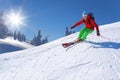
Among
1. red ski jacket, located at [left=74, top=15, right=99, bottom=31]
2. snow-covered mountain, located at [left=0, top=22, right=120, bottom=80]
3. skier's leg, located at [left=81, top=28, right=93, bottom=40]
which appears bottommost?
snow-covered mountain, located at [left=0, top=22, right=120, bottom=80]

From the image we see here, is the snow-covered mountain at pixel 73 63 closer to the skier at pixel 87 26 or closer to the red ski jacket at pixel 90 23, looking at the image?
the skier at pixel 87 26

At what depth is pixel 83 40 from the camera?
12406 mm

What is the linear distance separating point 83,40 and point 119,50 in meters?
2.92

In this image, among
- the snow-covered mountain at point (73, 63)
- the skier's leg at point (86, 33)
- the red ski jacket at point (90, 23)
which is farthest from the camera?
the skier's leg at point (86, 33)

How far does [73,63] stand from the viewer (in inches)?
368

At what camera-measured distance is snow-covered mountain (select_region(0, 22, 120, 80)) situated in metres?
8.00

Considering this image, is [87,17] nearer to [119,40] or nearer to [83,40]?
[83,40]

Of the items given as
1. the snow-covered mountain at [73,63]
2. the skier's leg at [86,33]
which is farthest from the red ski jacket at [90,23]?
the snow-covered mountain at [73,63]

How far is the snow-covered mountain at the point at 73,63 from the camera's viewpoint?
26.2 feet

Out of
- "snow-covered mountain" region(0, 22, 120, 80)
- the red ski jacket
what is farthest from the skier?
"snow-covered mountain" region(0, 22, 120, 80)

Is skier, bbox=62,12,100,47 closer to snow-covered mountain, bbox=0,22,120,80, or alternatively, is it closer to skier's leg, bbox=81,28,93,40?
skier's leg, bbox=81,28,93,40

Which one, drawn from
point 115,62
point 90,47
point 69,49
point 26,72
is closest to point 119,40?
point 90,47

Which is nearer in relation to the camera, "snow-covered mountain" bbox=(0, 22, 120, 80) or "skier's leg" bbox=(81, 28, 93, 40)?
"snow-covered mountain" bbox=(0, 22, 120, 80)

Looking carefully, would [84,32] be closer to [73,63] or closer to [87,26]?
[87,26]
